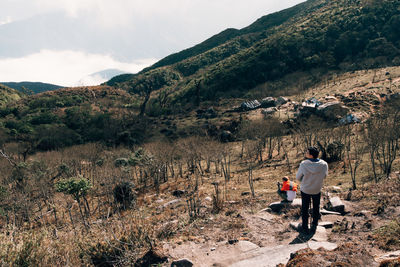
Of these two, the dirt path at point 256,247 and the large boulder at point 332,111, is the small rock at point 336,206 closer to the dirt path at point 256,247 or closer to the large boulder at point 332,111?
the dirt path at point 256,247

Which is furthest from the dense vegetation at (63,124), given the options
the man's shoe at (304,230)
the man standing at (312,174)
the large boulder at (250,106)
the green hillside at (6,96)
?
the man standing at (312,174)

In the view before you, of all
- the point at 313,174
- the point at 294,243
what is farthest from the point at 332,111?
the point at 294,243

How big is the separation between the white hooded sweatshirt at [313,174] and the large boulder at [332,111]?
33465 millimetres

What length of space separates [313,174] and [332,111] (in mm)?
35161

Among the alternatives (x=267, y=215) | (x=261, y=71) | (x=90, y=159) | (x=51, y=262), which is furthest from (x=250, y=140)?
(x=261, y=71)

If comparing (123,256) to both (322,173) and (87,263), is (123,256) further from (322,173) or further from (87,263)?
(322,173)

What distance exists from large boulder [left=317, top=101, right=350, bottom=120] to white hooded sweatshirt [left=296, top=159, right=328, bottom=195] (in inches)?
1318

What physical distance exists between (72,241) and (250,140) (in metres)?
25.8

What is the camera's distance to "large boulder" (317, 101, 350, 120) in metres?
35.0

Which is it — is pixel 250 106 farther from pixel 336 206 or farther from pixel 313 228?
pixel 313 228

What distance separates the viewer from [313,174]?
546 centimetres

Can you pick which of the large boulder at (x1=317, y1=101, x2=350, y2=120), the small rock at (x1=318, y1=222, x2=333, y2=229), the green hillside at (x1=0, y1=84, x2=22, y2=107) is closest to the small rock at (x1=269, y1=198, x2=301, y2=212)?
the small rock at (x1=318, y1=222, x2=333, y2=229)

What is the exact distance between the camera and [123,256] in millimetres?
5453

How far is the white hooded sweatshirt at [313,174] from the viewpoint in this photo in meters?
5.44
